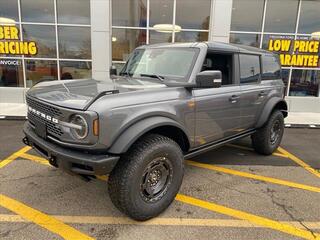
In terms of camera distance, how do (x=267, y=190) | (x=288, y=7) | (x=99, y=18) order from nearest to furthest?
(x=267, y=190)
(x=99, y=18)
(x=288, y=7)

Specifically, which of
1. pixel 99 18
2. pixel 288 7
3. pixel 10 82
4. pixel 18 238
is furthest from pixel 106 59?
pixel 18 238

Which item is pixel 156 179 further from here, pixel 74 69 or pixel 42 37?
pixel 42 37

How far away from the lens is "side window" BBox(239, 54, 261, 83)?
4.25 metres

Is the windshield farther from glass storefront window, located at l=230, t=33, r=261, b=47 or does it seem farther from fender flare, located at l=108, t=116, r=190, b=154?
glass storefront window, located at l=230, t=33, r=261, b=47

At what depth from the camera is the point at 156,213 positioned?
298 centimetres

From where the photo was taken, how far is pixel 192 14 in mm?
10445

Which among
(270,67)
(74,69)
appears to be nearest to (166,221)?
(270,67)

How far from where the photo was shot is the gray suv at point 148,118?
2508 millimetres

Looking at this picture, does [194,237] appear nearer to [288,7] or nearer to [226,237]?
[226,237]

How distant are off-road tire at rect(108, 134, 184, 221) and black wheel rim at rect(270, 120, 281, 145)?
2931mm

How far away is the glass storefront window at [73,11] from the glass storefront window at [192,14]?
11.9 feet

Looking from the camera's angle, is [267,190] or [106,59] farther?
[106,59]

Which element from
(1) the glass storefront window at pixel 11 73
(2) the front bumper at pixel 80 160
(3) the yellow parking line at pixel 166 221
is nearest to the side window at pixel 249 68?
(3) the yellow parking line at pixel 166 221

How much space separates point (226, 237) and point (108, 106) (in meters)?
1.80
